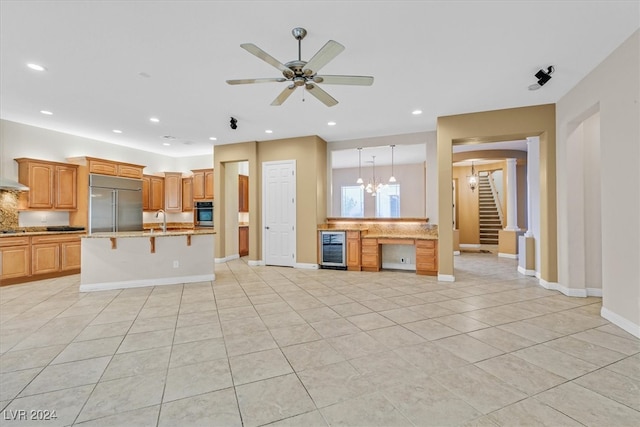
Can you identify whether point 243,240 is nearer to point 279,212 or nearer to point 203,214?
point 203,214

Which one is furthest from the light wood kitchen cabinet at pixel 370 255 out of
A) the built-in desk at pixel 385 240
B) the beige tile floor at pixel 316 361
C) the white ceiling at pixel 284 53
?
the white ceiling at pixel 284 53

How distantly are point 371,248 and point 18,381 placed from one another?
17.2 feet

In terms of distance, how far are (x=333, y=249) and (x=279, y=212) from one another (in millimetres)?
1547

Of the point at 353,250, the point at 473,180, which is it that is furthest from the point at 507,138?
the point at 473,180

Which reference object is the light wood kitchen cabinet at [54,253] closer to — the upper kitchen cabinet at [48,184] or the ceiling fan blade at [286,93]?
the upper kitchen cabinet at [48,184]

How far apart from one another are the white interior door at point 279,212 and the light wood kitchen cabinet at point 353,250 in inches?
50.3

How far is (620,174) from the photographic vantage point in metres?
3.00

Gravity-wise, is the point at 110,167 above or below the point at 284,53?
below

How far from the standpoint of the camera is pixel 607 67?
320 centimetres

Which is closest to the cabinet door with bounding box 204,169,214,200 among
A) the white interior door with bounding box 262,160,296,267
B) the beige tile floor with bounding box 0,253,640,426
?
the white interior door with bounding box 262,160,296,267

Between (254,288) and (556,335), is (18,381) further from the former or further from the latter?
(556,335)

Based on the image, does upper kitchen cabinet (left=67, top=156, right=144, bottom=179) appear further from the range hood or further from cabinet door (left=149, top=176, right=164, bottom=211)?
the range hood

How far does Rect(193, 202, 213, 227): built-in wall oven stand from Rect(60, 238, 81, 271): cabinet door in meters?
2.60

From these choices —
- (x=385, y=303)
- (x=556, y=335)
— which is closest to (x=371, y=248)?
(x=385, y=303)
